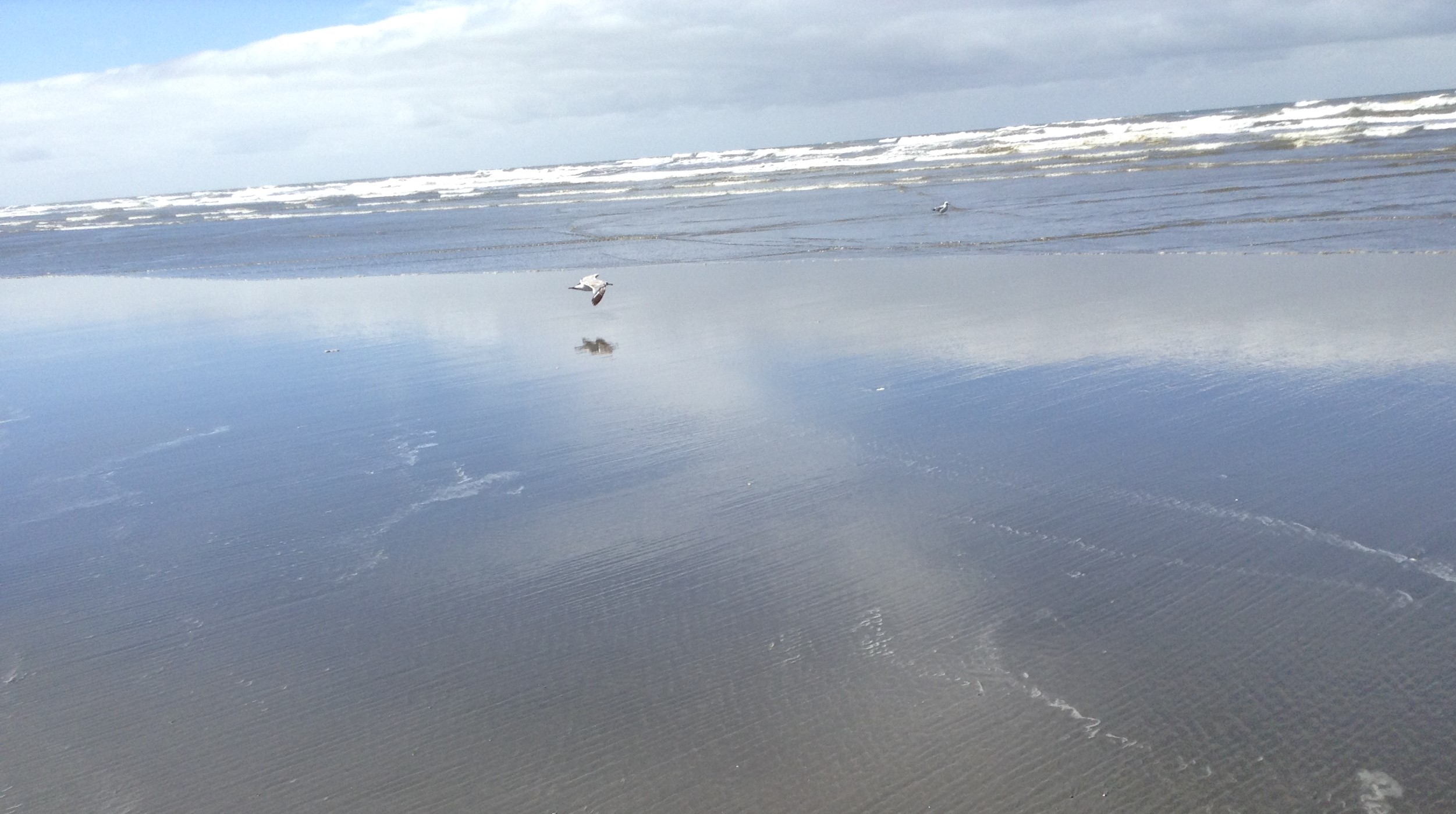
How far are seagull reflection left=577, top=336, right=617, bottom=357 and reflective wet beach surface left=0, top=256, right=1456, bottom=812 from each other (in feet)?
0.56

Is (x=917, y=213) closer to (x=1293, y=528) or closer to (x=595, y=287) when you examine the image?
(x=595, y=287)

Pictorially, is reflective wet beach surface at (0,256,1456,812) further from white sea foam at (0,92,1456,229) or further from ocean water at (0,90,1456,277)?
white sea foam at (0,92,1456,229)

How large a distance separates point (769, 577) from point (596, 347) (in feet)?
22.8

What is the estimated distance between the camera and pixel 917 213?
2822 centimetres

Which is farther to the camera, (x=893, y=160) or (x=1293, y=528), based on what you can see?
(x=893, y=160)

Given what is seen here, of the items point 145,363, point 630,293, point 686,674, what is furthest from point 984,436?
point 145,363

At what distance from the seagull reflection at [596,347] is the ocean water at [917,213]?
27.1 ft

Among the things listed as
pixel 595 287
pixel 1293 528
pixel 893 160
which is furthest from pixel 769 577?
pixel 893 160

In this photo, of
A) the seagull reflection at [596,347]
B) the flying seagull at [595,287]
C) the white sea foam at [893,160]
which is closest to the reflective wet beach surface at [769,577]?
the seagull reflection at [596,347]

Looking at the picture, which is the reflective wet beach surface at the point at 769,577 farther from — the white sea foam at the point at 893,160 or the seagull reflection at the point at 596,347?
the white sea foam at the point at 893,160

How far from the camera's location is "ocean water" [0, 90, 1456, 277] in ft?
66.0

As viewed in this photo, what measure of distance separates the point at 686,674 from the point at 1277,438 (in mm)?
5044

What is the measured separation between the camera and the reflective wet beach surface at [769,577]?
4414mm

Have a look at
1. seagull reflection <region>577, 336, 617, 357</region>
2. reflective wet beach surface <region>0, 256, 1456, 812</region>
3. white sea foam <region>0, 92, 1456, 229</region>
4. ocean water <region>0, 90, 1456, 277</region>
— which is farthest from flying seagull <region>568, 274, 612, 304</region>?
white sea foam <region>0, 92, 1456, 229</region>
